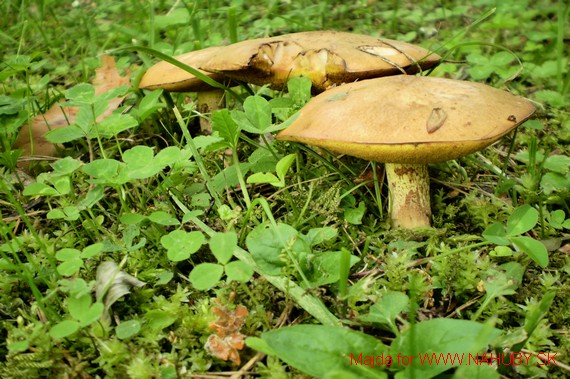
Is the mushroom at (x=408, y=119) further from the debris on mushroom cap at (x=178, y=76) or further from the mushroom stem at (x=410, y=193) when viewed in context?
the debris on mushroom cap at (x=178, y=76)

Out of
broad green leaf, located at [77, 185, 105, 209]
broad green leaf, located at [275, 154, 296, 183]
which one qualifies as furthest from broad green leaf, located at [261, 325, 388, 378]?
broad green leaf, located at [77, 185, 105, 209]

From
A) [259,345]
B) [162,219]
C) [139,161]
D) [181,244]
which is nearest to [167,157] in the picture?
[139,161]

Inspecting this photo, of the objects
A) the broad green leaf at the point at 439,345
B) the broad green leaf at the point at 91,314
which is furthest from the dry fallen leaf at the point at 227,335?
the broad green leaf at the point at 439,345

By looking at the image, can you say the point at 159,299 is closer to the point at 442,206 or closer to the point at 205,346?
the point at 205,346

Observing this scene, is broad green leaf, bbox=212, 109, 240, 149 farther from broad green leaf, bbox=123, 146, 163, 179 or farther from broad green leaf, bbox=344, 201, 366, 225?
broad green leaf, bbox=344, 201, 366, 225

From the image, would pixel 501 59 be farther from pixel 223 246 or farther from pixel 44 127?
pixel 44 127

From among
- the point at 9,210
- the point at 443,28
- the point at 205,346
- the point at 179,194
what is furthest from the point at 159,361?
the point at 443,28
